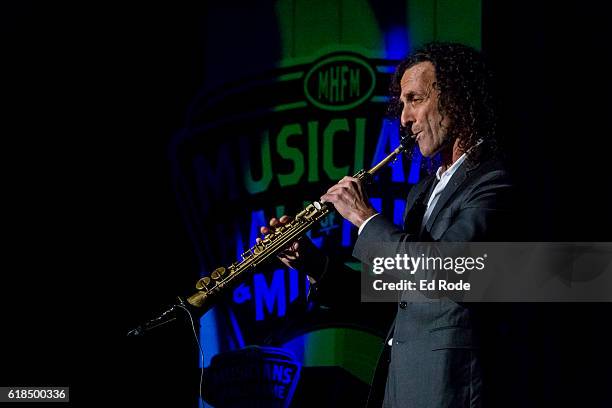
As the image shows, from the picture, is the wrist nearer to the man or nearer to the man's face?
the man

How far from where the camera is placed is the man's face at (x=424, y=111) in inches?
90.4

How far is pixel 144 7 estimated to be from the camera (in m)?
3.42

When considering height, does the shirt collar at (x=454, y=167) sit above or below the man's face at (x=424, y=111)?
below

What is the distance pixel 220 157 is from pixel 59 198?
740 millimetres

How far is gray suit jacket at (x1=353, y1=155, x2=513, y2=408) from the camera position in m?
1.98

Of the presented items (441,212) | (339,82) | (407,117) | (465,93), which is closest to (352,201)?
(441,212)

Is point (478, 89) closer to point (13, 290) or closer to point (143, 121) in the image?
point (143, 121)

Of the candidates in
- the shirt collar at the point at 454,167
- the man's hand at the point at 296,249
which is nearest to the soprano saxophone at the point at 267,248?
the man's hand at the point at 296,249

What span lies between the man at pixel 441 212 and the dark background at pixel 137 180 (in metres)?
0.93

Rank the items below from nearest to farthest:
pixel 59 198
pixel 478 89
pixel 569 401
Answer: pixel 478 89
pixel 569 401
pixel 59 198

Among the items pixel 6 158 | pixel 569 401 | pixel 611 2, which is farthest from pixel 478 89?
pixel 6 158

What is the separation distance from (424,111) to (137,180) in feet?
5.12

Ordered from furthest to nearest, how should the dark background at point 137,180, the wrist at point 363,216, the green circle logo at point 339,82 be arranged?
the green circle logo at point 339,82 < the dark background at point 137,180 < the wrist at point 363,216

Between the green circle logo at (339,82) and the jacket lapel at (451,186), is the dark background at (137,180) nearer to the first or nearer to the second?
the green circle logo at (339,82)
